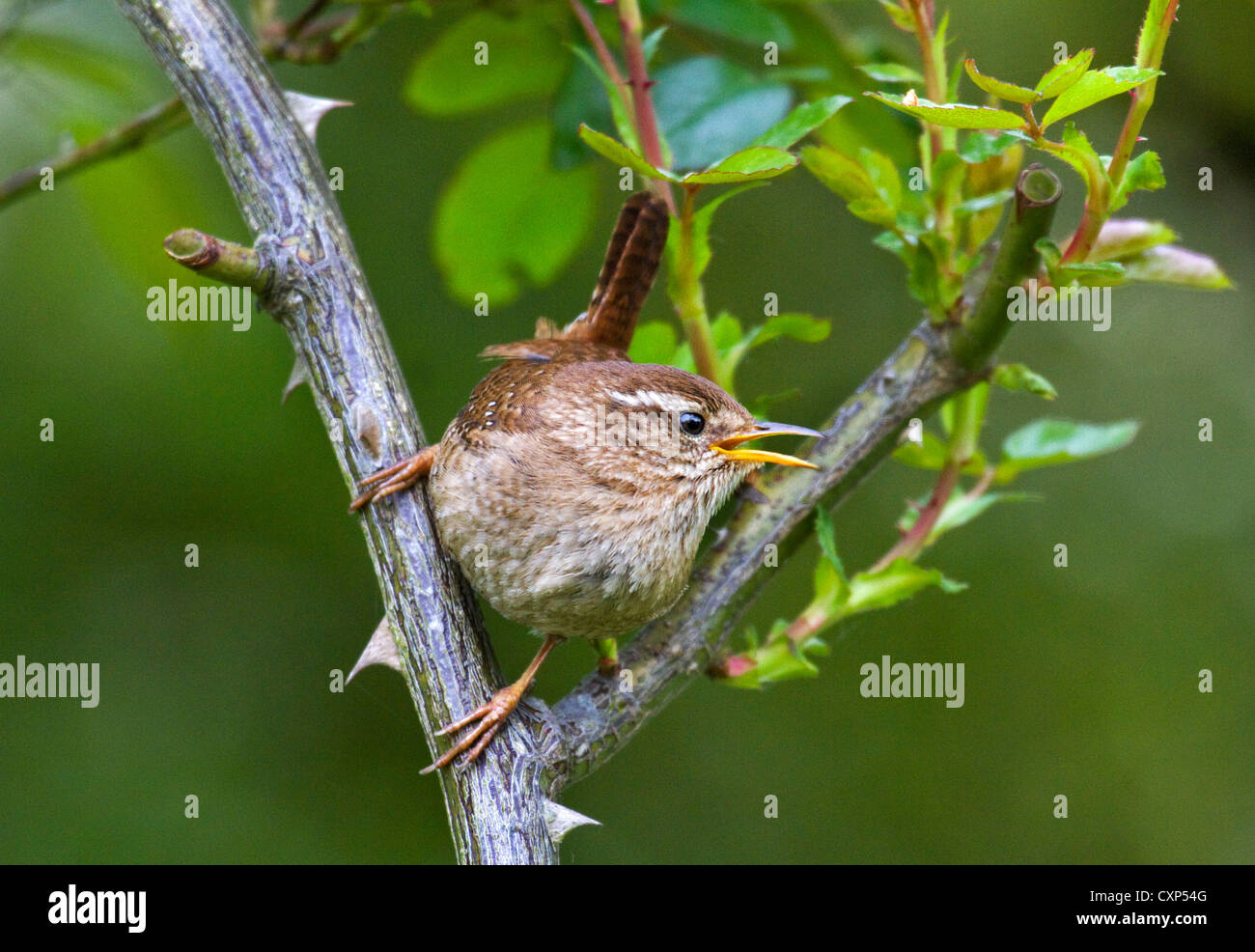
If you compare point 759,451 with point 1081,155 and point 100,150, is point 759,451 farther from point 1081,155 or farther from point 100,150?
point 100,150

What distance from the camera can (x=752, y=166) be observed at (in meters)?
1.82

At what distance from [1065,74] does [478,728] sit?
140 centimetres

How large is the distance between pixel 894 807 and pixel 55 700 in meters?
3.39

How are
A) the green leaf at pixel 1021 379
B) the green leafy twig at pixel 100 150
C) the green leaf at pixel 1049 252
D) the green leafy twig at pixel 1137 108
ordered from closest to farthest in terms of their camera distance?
1. the green leafy twig at pixel 1137 108
2. the green leaf at pixel 1049 252
3. the green leaf at pixel 1021 379
4. the green leafy twig at pixel 100 150

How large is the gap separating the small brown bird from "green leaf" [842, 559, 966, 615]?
0.90ft

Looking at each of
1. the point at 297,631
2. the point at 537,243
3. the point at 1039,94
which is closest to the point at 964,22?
the point at 537,243

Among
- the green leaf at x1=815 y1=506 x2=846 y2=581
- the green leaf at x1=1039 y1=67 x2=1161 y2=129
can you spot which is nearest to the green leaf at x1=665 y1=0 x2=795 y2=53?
the green leaf at x1=1039 y1=67 x2=1161 y2=129

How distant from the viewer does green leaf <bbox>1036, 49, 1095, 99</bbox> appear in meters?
1.56

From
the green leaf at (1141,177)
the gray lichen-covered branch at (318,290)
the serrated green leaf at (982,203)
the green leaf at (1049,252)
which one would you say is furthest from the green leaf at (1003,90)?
the gray lichen-covered branch at (318,290)

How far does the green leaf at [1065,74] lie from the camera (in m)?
1.56

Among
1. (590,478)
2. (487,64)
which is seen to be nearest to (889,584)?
(590,478)

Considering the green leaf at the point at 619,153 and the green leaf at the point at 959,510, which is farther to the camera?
the green leaf at the point at 959,510

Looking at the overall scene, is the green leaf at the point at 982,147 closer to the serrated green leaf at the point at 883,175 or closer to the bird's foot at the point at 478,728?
the serrated green leaf at the point at 883,175

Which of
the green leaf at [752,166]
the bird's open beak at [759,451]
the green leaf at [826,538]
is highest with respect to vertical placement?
the green leaf at [752,166]
